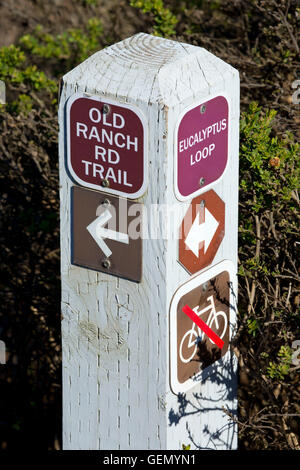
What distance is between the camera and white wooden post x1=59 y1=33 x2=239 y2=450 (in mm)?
3615

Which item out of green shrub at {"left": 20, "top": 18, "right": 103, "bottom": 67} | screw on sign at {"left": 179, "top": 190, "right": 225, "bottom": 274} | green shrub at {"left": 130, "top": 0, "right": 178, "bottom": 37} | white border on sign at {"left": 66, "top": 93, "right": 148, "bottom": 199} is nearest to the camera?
white border on sign at {"left": 66, "top": 93, "right": 148, "bottom": 199}

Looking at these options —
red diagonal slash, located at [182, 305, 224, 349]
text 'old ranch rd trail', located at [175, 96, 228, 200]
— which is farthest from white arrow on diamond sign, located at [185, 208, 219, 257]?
red diagonal slash, located at [182, 305, 224, 349]

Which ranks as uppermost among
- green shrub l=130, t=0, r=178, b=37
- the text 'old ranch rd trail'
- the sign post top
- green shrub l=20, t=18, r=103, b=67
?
green shrub l=20, t=18, r=103, b=67

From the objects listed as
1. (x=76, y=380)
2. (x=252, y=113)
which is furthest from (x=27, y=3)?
(x=76, y=380)

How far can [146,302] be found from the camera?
151 inches

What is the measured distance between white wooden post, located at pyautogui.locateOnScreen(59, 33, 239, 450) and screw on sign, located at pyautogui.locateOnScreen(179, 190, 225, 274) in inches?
1.4

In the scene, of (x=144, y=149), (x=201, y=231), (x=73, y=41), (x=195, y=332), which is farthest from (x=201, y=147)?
(x=73, y=41)

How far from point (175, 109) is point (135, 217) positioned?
1.50 ft

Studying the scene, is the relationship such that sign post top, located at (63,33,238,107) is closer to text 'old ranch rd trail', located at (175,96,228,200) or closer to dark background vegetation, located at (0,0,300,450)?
text 'old ranch rd trail', located at (175,96,228,200)

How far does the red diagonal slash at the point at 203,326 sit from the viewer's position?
388 centimetres

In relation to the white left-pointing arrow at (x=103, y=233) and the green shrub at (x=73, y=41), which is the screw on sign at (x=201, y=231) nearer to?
the white left-pointing arrow at (x=103, y=233)

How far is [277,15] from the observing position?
5910mm

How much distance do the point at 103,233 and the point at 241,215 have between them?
132 centimetres

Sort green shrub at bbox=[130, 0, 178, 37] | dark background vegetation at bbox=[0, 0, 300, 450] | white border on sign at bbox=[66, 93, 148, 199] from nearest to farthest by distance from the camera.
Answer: white border on sign at bbox=[66, 93, 148, 199] < dark background vegetation at bbox=[0, 0, 300, 450] < green shrub at bbox=[130, 0, 178, 37]
